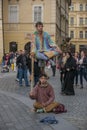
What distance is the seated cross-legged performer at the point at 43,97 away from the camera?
11516mm

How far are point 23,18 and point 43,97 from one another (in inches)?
1619

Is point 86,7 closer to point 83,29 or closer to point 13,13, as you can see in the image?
point 83,29

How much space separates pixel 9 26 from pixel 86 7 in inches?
2665

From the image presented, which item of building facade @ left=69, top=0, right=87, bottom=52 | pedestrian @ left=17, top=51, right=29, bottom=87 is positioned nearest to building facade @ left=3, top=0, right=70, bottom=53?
pedestrian @ left=17, top=51, right=29, bottom=87

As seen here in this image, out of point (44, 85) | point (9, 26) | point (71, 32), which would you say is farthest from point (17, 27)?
point (71, 32)

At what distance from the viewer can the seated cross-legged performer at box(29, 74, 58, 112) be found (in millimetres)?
11516

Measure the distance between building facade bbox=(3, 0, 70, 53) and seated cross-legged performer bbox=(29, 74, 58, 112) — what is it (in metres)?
40.3

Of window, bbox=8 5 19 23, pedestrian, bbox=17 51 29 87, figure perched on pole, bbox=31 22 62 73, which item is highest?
window, bbox=8 5 19 23

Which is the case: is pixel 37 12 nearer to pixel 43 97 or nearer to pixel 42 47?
pixel 42 47

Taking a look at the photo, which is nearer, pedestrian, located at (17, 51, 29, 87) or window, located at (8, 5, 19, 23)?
pedestrian, located at (17, 51, 29, 87)

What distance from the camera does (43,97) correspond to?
1160 cm

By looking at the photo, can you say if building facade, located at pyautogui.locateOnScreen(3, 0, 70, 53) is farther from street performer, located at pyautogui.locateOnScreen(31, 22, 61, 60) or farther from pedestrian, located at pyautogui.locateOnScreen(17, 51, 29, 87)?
street performer, located at pyautogui.locateOnScreen(31, 22, 61, 60)

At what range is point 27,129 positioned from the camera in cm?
928

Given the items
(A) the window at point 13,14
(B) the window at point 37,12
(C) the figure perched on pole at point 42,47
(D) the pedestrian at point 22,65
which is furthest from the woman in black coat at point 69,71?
(A) the window at point 13,14
